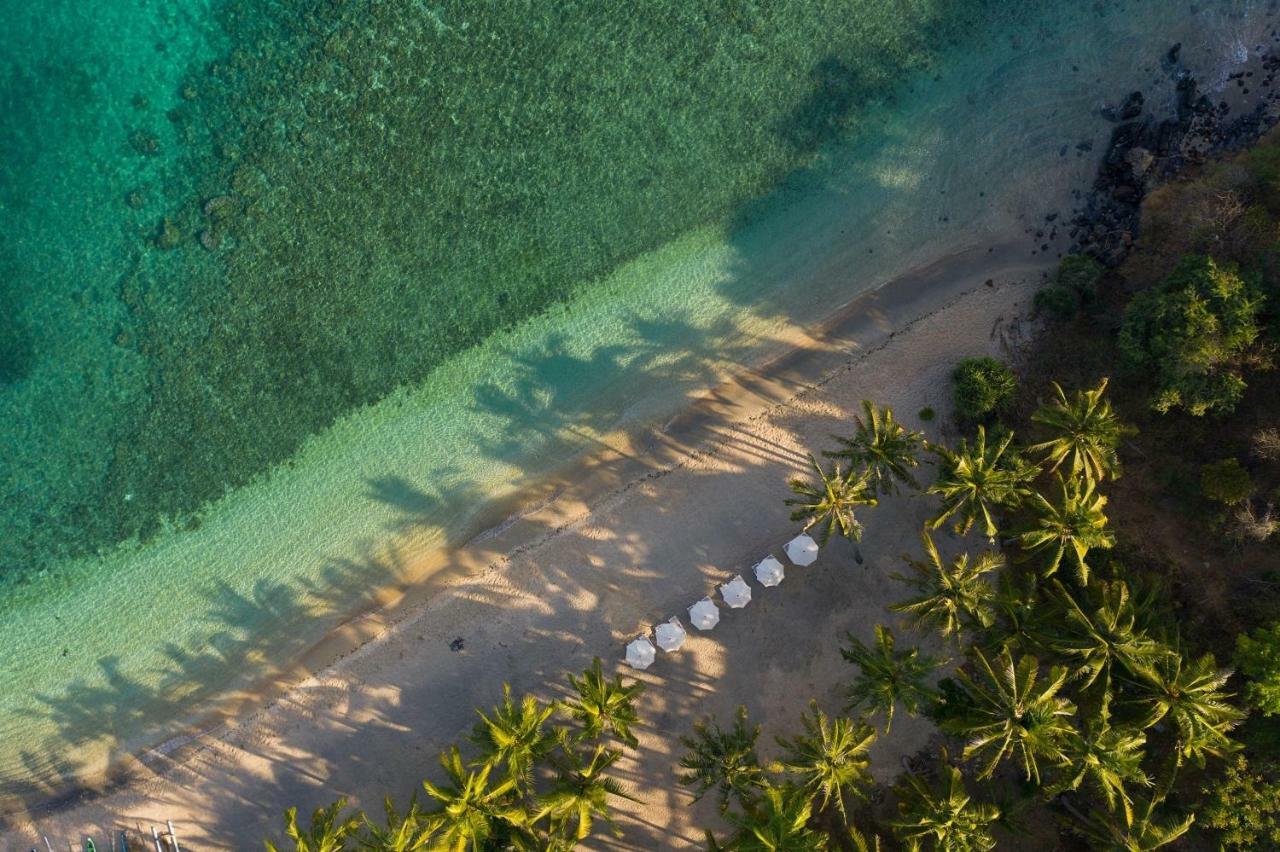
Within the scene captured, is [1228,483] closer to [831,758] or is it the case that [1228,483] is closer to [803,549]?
[803,549]

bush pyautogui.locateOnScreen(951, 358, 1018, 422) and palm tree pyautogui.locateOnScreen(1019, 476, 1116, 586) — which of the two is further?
bush pyautogui.locateOnScreen(951, 358, 1018, 422)

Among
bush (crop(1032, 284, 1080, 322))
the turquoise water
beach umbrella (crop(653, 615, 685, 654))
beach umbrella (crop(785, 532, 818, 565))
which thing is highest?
the turquoise water

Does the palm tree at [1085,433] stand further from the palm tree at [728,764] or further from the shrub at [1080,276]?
the palm tree at [728,764]

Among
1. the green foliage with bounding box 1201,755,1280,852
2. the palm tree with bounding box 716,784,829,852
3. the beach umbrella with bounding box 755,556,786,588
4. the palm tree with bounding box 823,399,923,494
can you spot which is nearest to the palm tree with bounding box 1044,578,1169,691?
the green foliage with bounding box 1201,755,1280,852

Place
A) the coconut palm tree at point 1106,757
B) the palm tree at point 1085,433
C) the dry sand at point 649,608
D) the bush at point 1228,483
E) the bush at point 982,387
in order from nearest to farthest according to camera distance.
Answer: the coconut palm tree at point 1106,757 < the palm tree at point 1085,433 < the bush at point 1228,483 < the bush at point 982,387 < the dry sand at point 649,608

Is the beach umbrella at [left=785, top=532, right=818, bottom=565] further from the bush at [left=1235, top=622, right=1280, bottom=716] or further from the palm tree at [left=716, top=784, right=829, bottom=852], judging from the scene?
the bush at [left=1235, top=622, right=1280, bottom=716]

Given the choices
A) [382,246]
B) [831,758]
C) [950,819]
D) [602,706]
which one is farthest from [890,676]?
[382,246]

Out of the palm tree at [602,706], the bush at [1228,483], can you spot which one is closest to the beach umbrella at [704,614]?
the palm tree at [602,706]
